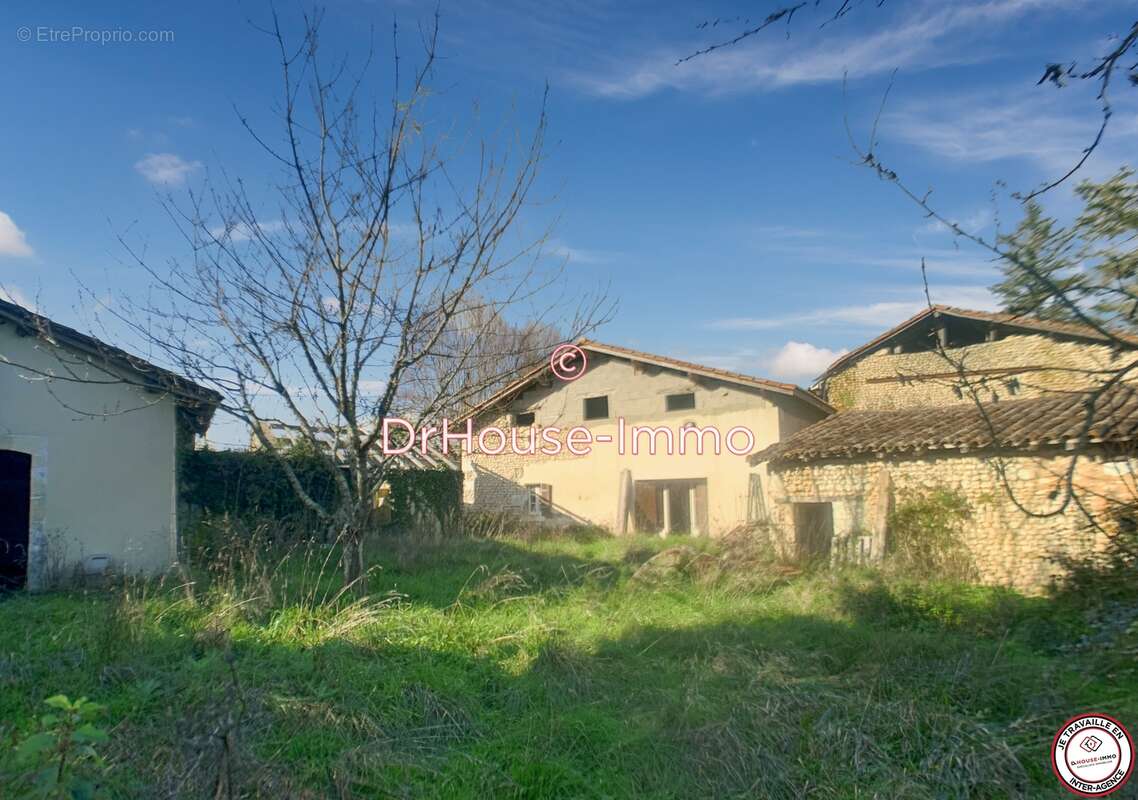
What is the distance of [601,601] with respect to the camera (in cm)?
830

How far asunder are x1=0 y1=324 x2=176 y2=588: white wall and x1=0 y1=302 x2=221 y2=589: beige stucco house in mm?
12

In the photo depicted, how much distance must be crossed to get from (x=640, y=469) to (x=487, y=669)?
464 inches

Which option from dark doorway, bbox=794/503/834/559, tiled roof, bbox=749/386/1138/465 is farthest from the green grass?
dark doorway, bbox=794/503/834/559

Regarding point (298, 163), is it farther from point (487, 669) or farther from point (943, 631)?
point (943, 631)

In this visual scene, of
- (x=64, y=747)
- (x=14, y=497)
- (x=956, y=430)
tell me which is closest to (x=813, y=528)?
(x=956, y=430)

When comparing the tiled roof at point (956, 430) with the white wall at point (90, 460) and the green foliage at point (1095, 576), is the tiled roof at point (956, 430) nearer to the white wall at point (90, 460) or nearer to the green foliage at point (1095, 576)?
the green foliage at point (1095, 576)

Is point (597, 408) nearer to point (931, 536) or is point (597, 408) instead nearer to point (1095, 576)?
point (931, 536)

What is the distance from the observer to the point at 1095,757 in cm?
361

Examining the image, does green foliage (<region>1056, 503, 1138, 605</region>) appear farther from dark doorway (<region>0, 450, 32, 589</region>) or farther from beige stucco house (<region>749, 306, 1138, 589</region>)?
dark doorway (<region>0, 450, 32, 589</region>)

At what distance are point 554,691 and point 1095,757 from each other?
3.39 metres

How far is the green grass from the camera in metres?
4.23

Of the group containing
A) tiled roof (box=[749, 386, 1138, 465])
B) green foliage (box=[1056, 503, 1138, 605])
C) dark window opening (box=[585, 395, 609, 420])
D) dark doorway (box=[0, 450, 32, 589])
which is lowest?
green foliage (box=[1056, 503, 1138, 605])

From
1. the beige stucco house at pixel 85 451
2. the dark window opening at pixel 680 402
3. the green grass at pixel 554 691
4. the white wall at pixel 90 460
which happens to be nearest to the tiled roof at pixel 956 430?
the dark window opening at pixel 680 402

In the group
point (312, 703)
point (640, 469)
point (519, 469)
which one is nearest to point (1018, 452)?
point (640, 469)
